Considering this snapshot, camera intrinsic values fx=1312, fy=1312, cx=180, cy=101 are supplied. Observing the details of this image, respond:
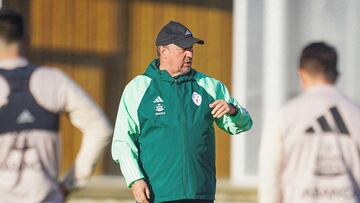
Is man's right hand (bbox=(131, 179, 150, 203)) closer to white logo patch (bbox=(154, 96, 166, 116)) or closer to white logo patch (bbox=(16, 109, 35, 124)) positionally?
white logo patch (bbox=(154, 96, 166, 116))

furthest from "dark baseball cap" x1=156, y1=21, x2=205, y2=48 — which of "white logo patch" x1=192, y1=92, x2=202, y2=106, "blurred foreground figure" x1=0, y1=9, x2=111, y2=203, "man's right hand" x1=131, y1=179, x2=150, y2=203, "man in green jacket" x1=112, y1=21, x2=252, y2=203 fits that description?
"blurred foreground figure" x1=0, y1=9, x2=111, y2=203

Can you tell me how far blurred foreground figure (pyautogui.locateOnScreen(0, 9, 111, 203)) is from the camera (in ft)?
19.9

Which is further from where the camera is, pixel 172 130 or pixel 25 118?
pixel 172 130

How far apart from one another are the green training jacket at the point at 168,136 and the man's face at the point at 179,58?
0.04m

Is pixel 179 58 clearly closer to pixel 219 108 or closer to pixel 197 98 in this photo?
pixel 197 98

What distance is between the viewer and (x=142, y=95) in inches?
281

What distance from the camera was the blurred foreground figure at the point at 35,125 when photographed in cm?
605

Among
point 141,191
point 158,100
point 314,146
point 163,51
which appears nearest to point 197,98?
point 158,100

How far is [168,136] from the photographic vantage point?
23.0 feet

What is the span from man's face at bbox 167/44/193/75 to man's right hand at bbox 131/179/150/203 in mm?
655

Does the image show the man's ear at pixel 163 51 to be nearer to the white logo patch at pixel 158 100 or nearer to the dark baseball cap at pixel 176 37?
the dark baseball cap at pixel 176 37

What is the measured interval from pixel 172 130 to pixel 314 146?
136 cm

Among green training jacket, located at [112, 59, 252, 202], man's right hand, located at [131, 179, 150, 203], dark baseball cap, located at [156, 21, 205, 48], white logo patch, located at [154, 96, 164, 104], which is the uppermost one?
dark baseball cap, located at [156, 21, 205, 48]

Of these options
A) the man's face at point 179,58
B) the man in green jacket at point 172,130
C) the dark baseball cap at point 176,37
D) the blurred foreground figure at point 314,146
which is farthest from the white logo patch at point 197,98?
the blurred foreground figure at point 314,146
